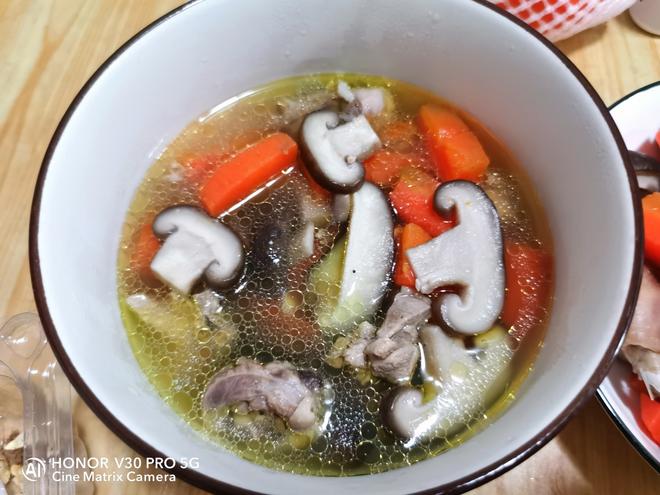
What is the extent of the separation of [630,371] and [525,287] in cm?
25

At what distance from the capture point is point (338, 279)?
1139 millimetres

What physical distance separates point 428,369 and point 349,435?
18 centimetres

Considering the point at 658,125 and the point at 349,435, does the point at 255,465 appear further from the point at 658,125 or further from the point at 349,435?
the point at 658,125

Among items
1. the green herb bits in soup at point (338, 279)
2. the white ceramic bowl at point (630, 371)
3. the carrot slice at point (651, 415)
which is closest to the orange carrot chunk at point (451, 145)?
the green herb bits in soup at point (338, 279)

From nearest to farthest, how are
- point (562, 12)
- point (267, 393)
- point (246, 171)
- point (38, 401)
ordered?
point (267, 393) < point (38, 401) < point (246, 171) < point (562, 12)

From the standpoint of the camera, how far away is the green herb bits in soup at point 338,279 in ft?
3.32

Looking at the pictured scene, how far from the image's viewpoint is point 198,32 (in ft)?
3.78

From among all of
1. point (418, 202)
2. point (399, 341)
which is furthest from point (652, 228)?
point (399, 341)

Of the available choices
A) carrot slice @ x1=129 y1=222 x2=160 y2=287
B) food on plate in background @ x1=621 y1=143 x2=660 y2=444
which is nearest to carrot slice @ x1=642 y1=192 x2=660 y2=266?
food on plate in background @ x1=621 y1=143 x2=660 y2=444

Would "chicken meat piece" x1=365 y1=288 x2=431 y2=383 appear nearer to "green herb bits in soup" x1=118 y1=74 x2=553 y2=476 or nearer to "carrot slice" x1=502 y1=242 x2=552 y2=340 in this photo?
"green herb bits in soup" x1=118 y1=74 x2=553 y2=476

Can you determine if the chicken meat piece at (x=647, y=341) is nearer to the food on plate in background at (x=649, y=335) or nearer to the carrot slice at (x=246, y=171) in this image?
the food on plate in background at (x=649, y=335)

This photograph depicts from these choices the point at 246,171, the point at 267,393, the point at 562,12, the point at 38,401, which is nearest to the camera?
the point at 267,393

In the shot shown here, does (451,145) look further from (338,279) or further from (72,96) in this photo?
(72,96)

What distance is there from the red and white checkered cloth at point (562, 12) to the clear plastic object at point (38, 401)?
128cm
